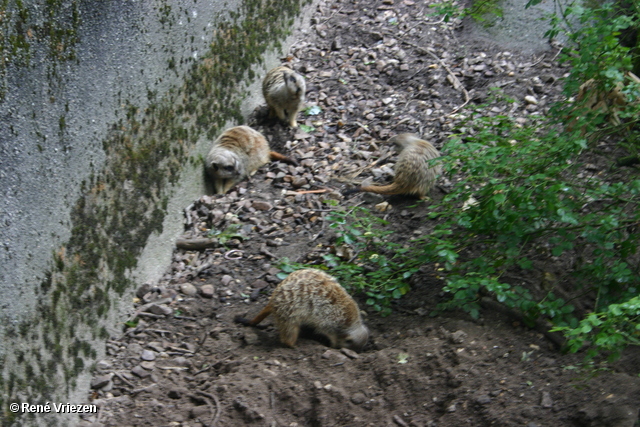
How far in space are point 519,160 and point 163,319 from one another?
229cm

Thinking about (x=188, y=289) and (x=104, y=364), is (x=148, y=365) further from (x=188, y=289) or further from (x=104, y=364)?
(x=188, y=289)

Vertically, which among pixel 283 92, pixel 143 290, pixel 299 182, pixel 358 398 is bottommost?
pixel 358 398

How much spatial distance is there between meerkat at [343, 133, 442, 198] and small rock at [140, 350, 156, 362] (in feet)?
6.27

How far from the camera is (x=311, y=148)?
5059 mm

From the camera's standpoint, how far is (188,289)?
376cm

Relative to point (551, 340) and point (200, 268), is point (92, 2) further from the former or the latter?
point (551, 340)

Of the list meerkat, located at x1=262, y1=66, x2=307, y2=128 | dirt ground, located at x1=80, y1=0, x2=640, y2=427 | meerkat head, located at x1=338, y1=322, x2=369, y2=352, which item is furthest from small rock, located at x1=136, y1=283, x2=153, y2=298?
meerkat, located at x1=262, y1=66, x2=307, y2=128

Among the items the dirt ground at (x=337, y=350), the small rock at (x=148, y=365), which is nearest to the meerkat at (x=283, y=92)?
the dirt ground at (x=337, y=350)

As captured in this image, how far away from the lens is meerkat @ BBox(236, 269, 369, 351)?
10.9 feet

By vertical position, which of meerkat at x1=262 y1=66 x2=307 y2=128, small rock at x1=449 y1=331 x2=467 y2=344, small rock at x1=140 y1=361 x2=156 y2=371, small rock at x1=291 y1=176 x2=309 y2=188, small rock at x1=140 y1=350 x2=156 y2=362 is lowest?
small rock at x1=140 y1=361 x2=156 y2=371

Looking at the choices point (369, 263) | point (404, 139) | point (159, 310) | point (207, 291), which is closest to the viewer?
point (159, 310)

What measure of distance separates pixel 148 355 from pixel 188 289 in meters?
0.59

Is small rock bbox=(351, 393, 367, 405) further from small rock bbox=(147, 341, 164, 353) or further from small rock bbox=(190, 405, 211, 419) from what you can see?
small rock bbox=(147, 341, 164, 353)

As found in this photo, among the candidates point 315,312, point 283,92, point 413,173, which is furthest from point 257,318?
point 283,92
